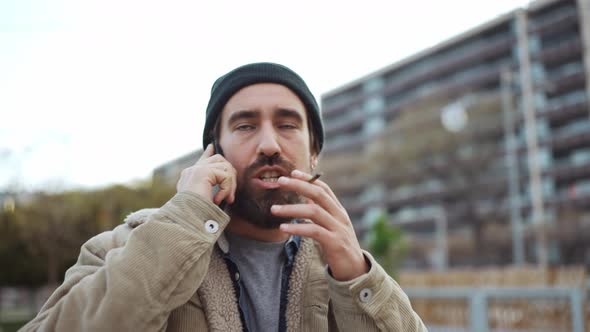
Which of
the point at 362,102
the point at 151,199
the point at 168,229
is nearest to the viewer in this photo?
the point at 168,229

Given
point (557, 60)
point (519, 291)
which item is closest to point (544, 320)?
point (519, 291)

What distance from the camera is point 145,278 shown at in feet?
4.91

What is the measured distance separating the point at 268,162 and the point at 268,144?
0.21 feet

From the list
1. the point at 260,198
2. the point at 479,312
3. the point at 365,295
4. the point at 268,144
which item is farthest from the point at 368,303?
the point at 479,312

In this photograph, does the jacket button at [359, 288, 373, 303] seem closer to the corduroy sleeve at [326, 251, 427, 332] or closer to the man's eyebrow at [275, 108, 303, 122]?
the corduroy sleeve at [326, 251, 427, 332]

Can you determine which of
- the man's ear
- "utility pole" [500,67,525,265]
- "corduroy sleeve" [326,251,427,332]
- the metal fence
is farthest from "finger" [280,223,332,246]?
"utility pole" [500,67,525,265]

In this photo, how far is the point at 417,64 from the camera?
65125 millimetres

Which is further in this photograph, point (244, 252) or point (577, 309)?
point (577, 309)

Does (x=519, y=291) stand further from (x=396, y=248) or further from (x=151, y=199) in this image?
(x=151, y=199)

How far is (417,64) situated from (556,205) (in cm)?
2530

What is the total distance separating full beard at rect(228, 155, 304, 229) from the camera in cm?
192

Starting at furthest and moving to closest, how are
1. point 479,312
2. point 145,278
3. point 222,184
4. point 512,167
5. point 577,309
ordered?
point 512,167 < point 479,312 < point 577,309 < point 222,184 < point 145,278

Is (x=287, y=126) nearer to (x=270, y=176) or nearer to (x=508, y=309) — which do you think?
(x=270, y=176)

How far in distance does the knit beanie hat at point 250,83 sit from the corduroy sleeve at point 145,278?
520mm
